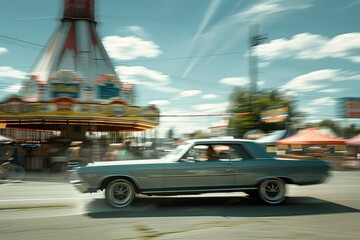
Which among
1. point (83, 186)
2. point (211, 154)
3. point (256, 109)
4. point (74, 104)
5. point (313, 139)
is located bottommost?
point (83, 186)

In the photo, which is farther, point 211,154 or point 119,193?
point 211,154

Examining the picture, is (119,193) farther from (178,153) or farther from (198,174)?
(198,174)

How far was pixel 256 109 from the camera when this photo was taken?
192 ft

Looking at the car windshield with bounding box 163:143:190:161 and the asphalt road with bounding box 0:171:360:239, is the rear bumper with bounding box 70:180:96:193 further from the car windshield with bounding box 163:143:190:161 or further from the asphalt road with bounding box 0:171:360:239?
the car windshield with bounding box 163:143:190:161

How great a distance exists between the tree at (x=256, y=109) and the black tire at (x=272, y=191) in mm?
38872

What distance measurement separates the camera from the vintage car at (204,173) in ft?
25.3

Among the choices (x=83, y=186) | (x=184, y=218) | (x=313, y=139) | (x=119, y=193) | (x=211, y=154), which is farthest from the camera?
(x=313, y=139)

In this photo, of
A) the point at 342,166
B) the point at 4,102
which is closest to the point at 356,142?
the point at 342,166

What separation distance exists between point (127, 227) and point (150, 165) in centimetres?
190

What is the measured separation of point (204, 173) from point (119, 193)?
191 cm

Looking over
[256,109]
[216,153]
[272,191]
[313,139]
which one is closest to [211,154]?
[216,153]

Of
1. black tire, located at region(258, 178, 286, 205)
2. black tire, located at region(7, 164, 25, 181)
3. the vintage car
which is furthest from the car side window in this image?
black tire, located at region(7, 164, 25, 181)

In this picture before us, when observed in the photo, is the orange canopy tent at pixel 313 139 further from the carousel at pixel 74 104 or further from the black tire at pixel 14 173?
the black tire at pixel 14 173

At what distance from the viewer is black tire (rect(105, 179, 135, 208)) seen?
25.7 ft
